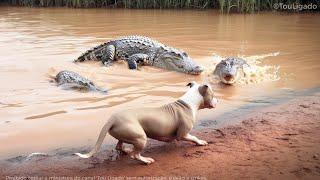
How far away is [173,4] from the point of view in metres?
17.4

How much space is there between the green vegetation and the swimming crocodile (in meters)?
10.1

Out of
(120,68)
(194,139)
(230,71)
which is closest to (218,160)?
(194,139)

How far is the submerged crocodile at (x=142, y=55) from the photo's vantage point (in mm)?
7723

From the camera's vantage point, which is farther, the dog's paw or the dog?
the dog's paw

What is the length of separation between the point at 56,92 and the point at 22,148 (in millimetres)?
1982

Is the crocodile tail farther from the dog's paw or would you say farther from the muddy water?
the dog's paw

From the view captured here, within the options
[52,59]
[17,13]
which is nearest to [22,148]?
[52,59]

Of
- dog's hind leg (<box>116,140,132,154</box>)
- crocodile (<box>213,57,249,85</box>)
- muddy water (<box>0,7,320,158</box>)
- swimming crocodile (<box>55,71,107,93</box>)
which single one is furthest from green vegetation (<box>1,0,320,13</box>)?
dog's hind leg (<box>116,140,132,154</box>)

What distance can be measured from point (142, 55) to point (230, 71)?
2036 millimetres

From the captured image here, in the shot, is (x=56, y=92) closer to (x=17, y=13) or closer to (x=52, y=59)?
(x=52, y=59)

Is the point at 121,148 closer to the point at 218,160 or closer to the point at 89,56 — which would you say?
the point at 218,160

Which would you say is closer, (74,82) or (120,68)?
(74,82)

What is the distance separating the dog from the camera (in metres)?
3.60

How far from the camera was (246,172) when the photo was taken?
3.56 meters
